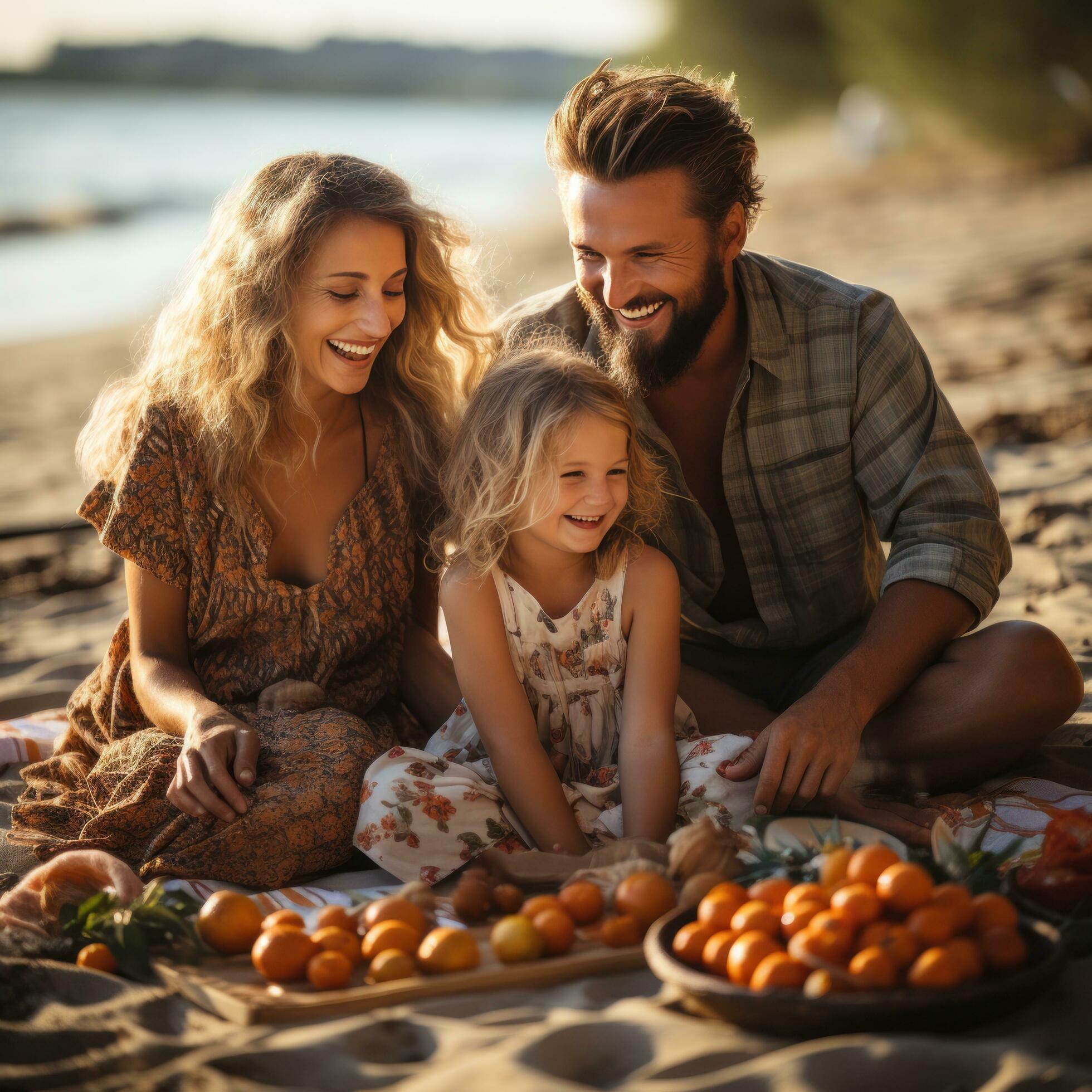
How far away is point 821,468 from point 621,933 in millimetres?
1471

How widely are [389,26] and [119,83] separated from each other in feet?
29.1

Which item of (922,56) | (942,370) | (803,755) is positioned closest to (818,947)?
(803,755)

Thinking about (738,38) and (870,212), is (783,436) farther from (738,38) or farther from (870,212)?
(738,38)

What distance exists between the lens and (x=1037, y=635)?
2.55 metres

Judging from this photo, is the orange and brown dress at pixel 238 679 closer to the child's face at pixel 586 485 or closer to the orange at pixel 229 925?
the orange at pixel 229 925

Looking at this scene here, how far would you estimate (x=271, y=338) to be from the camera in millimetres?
2768

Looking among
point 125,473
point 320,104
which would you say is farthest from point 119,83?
point 125,473

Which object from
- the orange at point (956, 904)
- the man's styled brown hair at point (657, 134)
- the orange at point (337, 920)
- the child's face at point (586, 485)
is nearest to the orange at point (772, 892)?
the orange at point (956, 904)

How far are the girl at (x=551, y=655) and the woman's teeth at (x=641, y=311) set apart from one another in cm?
28

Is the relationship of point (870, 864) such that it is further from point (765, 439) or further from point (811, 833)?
point (765, 439)

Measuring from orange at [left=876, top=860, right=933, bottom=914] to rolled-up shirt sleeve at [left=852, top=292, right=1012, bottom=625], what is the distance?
1148mm

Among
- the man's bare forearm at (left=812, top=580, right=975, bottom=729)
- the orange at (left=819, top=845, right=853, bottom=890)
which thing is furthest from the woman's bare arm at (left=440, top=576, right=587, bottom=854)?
the orange at (left=819, top=845, right=853, bottom=890)

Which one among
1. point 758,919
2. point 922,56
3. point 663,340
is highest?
point 922,56

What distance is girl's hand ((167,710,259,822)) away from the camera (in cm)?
234
